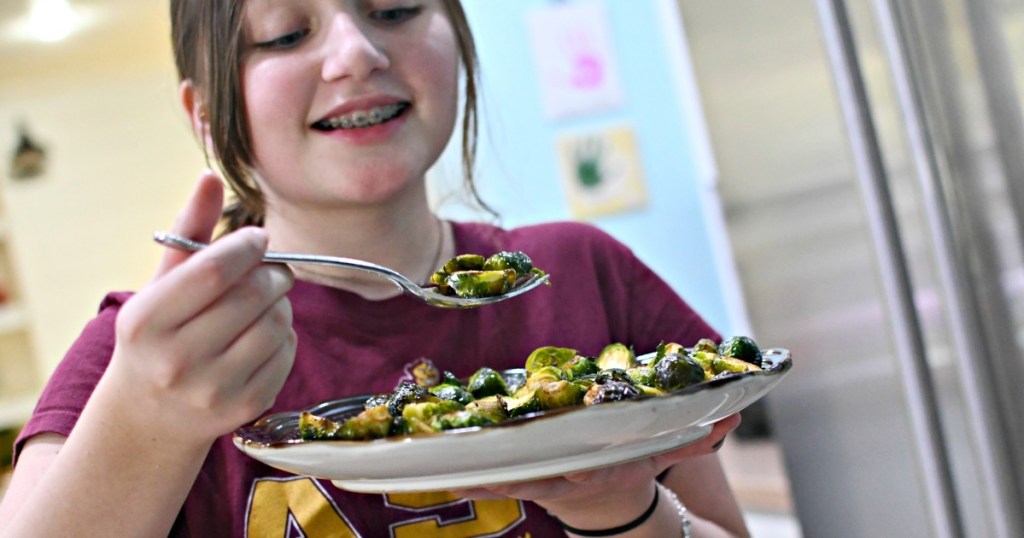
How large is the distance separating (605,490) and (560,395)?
13cm

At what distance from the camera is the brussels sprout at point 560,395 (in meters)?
0.69

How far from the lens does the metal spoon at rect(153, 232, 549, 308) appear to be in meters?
0.63

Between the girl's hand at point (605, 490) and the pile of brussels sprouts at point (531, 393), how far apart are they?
54 mm

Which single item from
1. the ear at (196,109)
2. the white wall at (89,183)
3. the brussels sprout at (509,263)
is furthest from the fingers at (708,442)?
the white wall at (89,183)

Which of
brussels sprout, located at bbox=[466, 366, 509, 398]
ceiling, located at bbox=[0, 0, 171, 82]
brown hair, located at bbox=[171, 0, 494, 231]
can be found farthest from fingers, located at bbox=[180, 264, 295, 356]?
ceiling, located at bbox=[0, 0, 171, 82]

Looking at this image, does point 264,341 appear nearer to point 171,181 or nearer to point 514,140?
point 514,140

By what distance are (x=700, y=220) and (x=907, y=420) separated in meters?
1.44

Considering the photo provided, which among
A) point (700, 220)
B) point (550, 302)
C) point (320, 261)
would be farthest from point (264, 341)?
A: point (700, 220)

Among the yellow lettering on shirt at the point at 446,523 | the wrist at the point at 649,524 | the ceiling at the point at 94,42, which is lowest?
the wrist at the point at 649,524

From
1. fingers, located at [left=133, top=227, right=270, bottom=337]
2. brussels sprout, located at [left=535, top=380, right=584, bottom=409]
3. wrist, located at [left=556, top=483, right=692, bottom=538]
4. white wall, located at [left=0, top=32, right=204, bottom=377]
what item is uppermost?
white wall, located at [left=0, top=32, right=204, bottom=377]

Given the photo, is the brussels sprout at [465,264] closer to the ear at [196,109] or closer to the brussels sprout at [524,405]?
the brussels sprout at [524,405]

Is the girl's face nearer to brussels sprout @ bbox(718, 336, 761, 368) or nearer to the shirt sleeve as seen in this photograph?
the shirt sleeve

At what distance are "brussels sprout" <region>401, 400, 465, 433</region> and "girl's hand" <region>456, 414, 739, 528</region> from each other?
6 cm

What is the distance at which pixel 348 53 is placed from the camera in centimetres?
86
